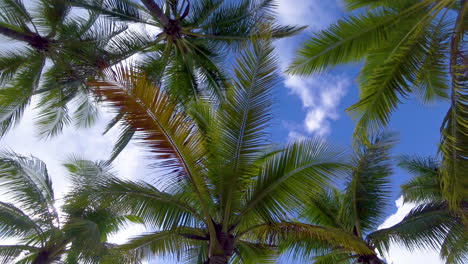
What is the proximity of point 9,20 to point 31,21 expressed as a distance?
1.97 feet

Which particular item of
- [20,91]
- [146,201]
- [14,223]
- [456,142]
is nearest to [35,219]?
[14,223]

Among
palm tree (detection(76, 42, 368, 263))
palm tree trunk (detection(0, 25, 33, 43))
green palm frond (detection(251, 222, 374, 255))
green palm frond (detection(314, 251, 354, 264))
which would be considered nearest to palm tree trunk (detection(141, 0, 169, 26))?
palm tree trunk (detection(0, 25, 33, 43))

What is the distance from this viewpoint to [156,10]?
10.0 m

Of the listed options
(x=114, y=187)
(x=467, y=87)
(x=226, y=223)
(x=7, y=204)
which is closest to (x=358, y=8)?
(x=467, y=87)

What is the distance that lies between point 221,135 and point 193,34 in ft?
18.9

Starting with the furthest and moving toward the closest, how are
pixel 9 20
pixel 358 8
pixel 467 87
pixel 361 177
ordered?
pixel 9 20
pixel 361 177
pixel 358 8
pixel 467 87

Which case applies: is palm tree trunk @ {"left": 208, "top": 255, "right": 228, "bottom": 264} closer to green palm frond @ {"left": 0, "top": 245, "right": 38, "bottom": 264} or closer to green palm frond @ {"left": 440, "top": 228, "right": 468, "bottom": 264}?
green palm frond @ {"left": 440, "top": 228, "right": 468, "bottom": 264}

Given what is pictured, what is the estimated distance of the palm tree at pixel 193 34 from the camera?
10.7 m

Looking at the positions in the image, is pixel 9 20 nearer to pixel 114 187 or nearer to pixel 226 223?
pixel 114 187

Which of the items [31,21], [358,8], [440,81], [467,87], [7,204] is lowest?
[467,87]

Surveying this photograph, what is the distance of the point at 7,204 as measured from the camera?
32.0 ft

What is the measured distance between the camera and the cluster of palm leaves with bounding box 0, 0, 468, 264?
579 cm

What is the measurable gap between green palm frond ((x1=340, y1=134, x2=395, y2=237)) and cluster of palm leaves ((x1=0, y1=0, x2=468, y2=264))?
3cm

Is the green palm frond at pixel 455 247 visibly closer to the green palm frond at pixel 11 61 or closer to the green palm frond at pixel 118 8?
the green palm frond at pixel 118 8
